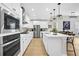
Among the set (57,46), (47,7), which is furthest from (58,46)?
(47,7)

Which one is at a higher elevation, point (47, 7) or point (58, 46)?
point (47, 7)

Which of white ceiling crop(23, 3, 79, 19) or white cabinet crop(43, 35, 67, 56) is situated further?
white ceiling crop(23, 3, 79, 19)

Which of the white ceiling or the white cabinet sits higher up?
the white ceiling

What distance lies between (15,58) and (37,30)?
1503 centimetres

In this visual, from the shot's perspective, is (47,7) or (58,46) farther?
(47,7)

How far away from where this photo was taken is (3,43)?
2.03m

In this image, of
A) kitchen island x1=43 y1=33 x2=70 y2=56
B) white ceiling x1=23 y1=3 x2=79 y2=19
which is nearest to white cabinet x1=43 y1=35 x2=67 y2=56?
kitchen island x1=43 y1=33 x2=70 y2=56

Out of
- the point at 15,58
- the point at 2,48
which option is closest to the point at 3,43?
the point at 2,48

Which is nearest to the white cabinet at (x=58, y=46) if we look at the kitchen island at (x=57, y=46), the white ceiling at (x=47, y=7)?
the kitchen island at (x=57, y=46)

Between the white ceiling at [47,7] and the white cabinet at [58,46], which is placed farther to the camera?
the white ceiling at [47,7]

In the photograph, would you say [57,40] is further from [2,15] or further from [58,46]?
[2,15]

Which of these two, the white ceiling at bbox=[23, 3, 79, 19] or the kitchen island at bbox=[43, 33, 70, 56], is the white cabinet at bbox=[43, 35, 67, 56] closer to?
the kitchen island at bbox=[43, 33, 70, 56]

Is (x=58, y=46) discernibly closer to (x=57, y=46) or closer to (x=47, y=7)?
(x=57, y=46)

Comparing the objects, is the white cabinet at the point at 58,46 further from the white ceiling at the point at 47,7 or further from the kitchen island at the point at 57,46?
the white ceiling at the point at 47,7
